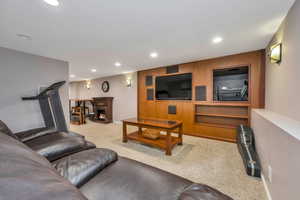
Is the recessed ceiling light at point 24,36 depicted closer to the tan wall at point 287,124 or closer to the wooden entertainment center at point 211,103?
the wooden entertainment center at point 211,103

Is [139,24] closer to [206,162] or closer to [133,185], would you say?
[133,185]

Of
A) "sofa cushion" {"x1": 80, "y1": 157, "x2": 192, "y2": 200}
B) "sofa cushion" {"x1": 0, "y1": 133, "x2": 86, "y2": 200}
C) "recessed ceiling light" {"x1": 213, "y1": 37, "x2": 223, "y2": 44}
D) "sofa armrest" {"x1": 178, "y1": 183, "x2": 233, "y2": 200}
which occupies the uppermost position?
"recessed ceiling light" {"x1": 213, "y1": 37, "x2": 223, "y2": 44}

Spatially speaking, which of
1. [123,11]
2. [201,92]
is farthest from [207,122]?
[123,11]

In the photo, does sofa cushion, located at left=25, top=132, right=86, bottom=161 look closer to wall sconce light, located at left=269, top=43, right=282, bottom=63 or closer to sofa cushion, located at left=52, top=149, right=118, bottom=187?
sofa cushion, located at left=52, top=149, right=118, bottom=187

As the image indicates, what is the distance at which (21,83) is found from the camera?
9.38ft

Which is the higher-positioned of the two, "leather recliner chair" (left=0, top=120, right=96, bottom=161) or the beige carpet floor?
"leather recliner chair" (left=0, top=120, right=96, bottom=161)

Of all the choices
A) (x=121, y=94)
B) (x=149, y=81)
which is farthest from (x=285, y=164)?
(x=121, y=94)

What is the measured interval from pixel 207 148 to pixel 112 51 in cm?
310

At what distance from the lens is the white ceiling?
142 centimetres

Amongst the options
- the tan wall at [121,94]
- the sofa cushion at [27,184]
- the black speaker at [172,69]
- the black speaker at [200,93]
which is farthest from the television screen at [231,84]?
the sofa cushion at [27,184]

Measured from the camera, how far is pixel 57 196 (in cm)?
38

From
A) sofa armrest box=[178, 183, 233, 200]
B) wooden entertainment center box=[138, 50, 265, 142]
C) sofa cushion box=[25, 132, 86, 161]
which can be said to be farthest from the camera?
wooden entertainment center box=[138, 50, 265, 142]

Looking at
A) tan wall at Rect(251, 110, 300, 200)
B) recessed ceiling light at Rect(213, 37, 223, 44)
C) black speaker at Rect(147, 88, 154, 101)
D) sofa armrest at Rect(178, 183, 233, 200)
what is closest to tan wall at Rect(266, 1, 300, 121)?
tan wall at Rect(251, 110, 300, 200)

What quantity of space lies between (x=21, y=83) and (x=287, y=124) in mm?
4667
